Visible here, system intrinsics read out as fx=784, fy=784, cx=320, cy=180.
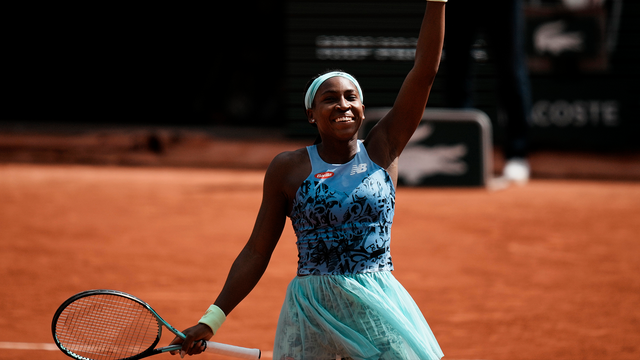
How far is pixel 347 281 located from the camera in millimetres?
2393

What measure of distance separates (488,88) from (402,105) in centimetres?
1067

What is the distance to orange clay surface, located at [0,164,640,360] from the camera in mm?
4461

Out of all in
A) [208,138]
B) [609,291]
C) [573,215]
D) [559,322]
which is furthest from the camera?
[208,138]

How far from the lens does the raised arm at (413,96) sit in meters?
2.54

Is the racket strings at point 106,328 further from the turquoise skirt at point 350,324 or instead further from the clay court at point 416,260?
the clay court at point 416,260

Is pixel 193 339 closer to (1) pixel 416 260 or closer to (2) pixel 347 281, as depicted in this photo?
(2) pixel 347 281

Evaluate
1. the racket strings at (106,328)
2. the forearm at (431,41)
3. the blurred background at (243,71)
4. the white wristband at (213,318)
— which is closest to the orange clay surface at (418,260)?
the racket strings at (106,328)

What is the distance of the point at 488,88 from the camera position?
12852 millimetres

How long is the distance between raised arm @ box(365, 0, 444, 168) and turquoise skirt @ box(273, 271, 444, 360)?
1.39ft

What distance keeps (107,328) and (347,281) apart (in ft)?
2.86

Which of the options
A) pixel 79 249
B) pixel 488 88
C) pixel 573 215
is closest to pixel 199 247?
Answer: pixel 79 249

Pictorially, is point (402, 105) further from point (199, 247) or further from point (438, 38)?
point (199, 247)

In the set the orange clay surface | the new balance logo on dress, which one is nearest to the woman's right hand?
the new balance logo on dress

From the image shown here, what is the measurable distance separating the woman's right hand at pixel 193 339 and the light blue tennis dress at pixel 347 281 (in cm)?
23
